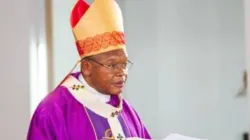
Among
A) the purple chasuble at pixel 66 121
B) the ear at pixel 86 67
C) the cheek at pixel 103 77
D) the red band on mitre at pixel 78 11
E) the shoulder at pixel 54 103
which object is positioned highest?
the red band on mitre at pixel 78 11

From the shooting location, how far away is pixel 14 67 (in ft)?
6.66

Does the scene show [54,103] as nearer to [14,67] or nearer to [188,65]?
[14,67]

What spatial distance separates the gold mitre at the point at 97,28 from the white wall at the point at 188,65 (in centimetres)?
204

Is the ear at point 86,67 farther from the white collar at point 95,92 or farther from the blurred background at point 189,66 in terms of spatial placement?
the blurred background at point 189,66

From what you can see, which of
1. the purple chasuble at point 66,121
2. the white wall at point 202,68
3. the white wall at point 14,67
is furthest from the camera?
the white wall at point 202,68

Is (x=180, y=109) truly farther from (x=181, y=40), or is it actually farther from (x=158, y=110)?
(x=181, y=40)

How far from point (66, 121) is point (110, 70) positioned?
0.21m

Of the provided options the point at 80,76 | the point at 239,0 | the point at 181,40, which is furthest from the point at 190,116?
the point at 80,76

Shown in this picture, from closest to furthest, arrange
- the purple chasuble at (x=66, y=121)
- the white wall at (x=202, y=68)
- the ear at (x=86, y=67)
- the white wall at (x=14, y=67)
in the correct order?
the purple chasuble at (x=66, y=121) < the ear at (x=86, y=67) < the white wall at (x=14, y=67) < the white wall at (x=202, y=68)

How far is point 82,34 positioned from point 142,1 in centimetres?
214

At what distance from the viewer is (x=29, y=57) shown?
6.61 feet

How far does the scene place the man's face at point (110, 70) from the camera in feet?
4.61

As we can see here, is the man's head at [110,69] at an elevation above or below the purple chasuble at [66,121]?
above

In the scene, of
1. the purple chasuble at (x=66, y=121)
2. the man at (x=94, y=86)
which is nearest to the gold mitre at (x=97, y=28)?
the man at (x=94, y=86)
